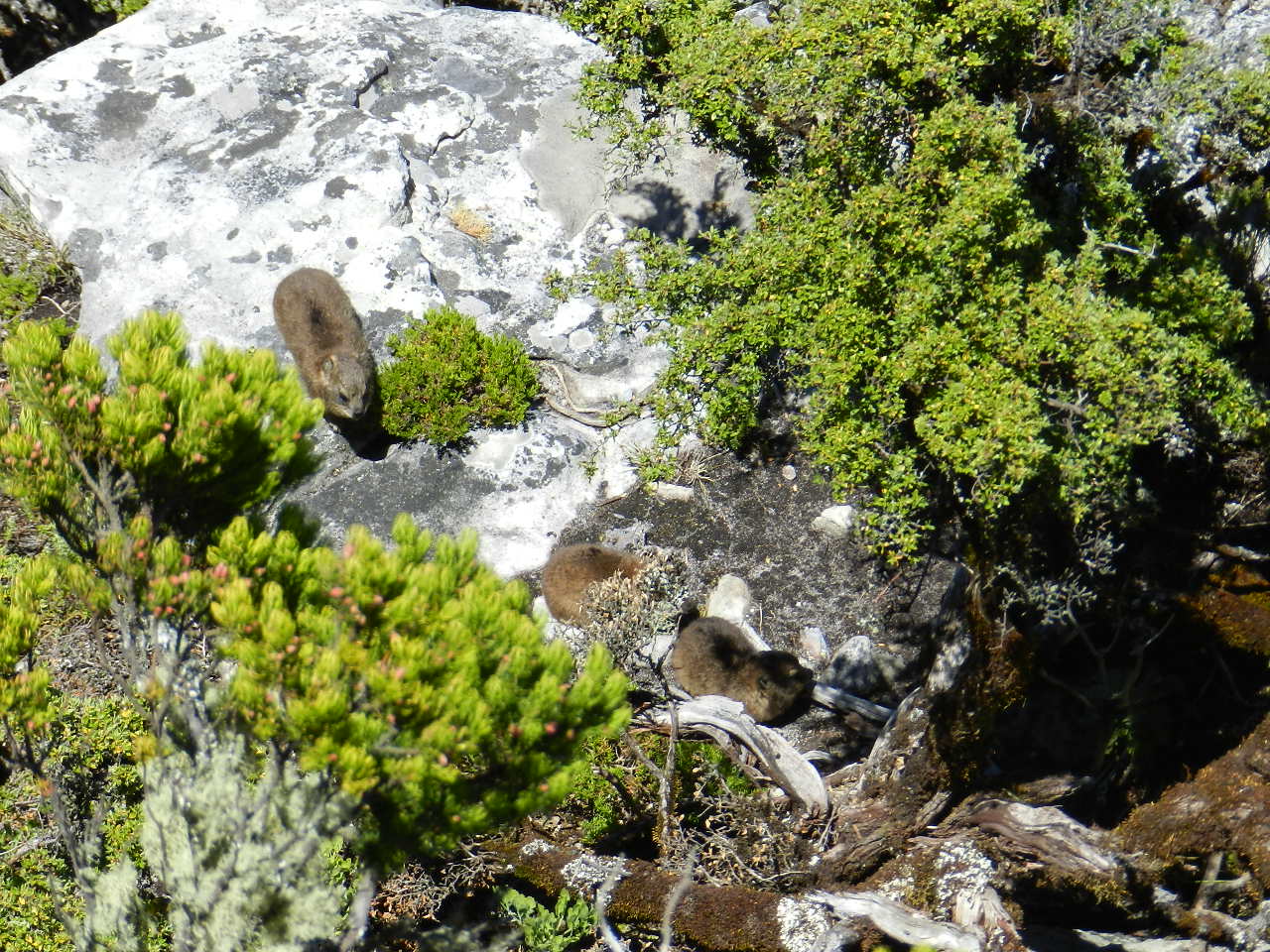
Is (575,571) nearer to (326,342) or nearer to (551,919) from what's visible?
(551,919)

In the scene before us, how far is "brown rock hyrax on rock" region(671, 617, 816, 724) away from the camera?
788 cm

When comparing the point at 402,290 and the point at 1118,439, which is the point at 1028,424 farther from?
the point at 402,290

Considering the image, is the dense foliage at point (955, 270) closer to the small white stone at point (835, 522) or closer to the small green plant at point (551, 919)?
the small white stone at point (835, 522)

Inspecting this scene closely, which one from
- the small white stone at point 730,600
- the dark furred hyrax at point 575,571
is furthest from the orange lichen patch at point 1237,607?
the dark furred hyrax at point 575,571

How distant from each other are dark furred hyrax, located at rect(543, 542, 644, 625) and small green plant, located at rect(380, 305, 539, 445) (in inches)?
69.8

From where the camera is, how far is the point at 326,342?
9.01m

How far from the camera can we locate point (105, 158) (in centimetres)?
1054

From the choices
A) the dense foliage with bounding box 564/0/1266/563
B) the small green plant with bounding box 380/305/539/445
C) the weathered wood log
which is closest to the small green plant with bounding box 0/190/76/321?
the small green plant with bounding box 380/305/539/445

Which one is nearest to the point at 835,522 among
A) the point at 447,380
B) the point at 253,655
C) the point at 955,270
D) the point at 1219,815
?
the point at 447,380

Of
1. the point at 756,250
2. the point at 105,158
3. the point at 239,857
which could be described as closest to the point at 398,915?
the point at 239,857

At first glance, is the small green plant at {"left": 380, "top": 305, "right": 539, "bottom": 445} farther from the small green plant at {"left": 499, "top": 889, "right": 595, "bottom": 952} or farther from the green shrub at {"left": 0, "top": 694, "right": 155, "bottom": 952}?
the small green plant at {"left": 499, "top": 889, "right": 595, "bottom": 952}

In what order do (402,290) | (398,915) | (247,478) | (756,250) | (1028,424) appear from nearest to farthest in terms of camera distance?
1. (247,478)
2. (1028,424)
3. (756,250)
4. (398,915)
5. (402,290)

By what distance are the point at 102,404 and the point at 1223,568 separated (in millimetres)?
7553

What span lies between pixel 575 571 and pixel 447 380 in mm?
2277
